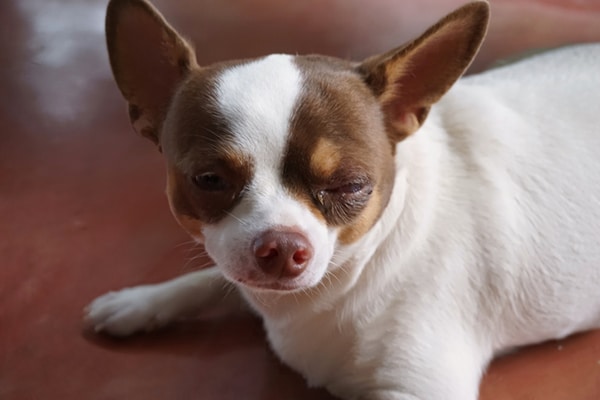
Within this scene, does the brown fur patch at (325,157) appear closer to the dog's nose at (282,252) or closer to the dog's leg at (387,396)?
the dog's nose at (282,252)

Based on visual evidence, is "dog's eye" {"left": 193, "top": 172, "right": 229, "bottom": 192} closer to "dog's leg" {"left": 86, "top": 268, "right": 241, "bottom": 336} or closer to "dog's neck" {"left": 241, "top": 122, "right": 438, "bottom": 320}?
"dog's neck" {"left": 241, "top": 122, "right": 438, "bottom": 320}

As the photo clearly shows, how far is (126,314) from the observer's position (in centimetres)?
143

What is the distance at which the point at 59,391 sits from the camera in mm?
1300

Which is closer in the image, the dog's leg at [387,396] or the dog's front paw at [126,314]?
the dog's leg at [387,396]

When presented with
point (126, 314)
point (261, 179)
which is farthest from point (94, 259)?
point (261, 179)

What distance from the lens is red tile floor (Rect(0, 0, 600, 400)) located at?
134cm

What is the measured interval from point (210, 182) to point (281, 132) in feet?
0.44

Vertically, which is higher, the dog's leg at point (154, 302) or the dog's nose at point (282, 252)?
the dog's nose at point (282, 252)

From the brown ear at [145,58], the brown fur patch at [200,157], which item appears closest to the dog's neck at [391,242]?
the brown fur patch at [200,157]

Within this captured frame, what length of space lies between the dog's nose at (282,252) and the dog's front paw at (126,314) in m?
0.48

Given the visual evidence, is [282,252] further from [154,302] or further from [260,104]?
[154,302]

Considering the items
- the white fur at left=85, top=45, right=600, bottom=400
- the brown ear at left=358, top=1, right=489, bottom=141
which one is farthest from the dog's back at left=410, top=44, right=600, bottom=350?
the brown ear at left=358, top=1, right=489, bottom=141

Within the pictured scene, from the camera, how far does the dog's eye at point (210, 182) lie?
3.48 ft

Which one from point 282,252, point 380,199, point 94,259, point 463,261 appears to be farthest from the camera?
point 94,259
